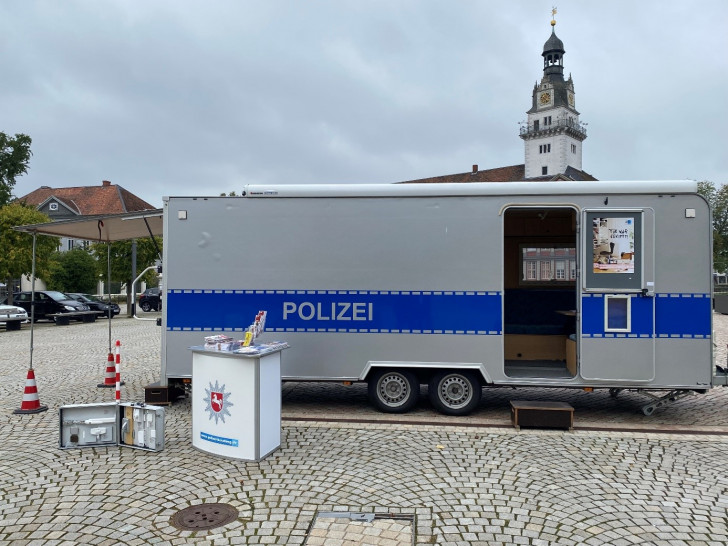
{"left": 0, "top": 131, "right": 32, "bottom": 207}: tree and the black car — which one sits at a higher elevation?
{"left": 0, "top": 131, "right": 32, "bottom": 207}: tree

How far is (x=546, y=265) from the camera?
861 cm

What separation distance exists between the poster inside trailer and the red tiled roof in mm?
52079

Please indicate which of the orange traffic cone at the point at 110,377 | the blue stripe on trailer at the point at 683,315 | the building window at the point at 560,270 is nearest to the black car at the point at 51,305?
the orange traffic cone at the point at 110,377

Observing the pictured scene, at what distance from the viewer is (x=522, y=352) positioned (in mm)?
8461

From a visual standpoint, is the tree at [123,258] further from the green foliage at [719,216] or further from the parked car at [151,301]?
the green foliage at [719,216]

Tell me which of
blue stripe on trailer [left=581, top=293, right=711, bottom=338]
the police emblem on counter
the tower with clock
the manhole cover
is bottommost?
the manhole cover

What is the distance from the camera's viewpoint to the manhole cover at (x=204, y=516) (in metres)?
4.00

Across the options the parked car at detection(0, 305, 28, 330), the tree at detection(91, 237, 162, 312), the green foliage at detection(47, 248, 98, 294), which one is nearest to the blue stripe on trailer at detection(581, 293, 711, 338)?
the parked car at detection(0, 305, 28, 330)

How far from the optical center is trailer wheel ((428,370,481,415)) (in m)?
6.97

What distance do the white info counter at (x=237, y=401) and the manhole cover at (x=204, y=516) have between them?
39.7 inches

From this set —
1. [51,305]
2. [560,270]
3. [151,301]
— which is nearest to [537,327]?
[560,270]

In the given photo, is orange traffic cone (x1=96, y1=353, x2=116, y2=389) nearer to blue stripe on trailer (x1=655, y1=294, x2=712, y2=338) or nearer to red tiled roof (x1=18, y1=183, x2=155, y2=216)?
blue stripe on trailer (x1=655, y1=294, x2=712, y2=338)

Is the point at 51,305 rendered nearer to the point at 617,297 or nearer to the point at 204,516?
the point at 204,516

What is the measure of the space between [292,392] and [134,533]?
15.1 ft
